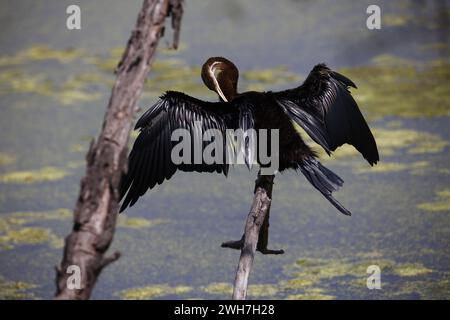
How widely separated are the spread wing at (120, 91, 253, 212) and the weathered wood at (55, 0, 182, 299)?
1.02 meters

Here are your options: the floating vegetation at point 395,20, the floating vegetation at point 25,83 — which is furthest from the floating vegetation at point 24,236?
the floating vegetation at point 395,20

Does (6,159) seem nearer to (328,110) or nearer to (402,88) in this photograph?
(402,88)

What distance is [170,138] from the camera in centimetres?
379

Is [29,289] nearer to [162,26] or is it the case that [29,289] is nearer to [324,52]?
[162,26]

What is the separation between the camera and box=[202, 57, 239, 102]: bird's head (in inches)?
154

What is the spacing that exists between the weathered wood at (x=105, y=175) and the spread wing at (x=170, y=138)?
1022 mm

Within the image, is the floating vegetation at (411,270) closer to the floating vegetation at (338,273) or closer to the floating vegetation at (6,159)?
the floating vegetation at (338,273)

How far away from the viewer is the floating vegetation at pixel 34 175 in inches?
233

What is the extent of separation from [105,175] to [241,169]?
→ 11.5 feet

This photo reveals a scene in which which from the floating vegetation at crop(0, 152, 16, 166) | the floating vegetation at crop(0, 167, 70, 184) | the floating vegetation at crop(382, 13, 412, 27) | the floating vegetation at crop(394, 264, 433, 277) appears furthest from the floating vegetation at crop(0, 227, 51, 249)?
the floating vegetation at crop(382, 13, 412, 27)

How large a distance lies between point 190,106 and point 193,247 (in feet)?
4.80

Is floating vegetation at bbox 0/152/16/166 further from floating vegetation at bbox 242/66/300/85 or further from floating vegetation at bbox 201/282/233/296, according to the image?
floating vegetation at bbox 201/282/233/296
